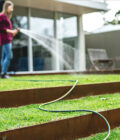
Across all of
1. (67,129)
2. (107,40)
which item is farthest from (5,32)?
(107,40)

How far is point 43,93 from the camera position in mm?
3215

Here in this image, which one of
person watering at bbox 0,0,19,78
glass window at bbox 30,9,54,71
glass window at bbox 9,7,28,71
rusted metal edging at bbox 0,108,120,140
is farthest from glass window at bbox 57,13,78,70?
rusted metal edging at bbox 0,108,120,140

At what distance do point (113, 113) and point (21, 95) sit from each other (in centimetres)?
109

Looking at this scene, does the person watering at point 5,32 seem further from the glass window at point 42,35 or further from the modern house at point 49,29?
the glass window at point 42,35

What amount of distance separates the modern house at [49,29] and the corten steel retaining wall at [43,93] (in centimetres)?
589

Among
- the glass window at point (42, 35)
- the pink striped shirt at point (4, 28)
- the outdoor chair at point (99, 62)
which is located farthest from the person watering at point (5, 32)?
the outdoor chair at point (99, 62)

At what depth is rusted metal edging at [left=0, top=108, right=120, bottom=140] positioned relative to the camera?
1.95 m

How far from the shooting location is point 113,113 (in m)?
2.68

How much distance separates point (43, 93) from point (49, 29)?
7.56 meters

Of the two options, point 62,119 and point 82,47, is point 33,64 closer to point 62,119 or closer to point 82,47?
point 82,47

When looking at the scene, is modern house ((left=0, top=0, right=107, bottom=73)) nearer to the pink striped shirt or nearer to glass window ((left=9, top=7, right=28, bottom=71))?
glass window ((left=9, top=7, right=28, bottom=71))

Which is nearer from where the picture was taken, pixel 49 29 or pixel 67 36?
pixel 49 29

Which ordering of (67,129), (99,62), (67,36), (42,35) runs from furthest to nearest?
(67,36)
(99,62)
(42,35)
(67,129)

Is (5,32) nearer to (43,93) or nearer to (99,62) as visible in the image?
(43,93)
